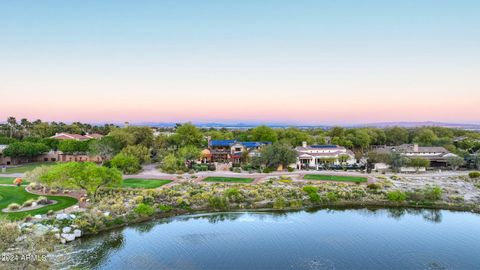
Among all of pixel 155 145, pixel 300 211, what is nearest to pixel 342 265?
pixel 300 211

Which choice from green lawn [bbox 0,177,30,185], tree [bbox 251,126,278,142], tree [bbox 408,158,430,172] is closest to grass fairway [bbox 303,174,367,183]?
tree [bbox 408,158,430,172]

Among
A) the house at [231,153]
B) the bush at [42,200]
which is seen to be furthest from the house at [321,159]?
the bush at [42,200]

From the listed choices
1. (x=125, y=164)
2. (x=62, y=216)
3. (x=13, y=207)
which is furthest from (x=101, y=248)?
(x=125, y=164)

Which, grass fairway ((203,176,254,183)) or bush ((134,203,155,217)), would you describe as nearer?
bush ((134,203,155,217))

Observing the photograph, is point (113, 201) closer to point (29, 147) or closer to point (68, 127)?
point (29, 147)

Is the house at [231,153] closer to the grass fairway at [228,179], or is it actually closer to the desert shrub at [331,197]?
the grass fairway at [228,179]

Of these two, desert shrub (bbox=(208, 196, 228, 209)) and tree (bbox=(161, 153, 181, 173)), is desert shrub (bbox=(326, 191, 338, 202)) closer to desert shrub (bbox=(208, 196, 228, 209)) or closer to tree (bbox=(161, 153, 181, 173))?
desert shrub (bbox=(208, 196, 228, 209))
